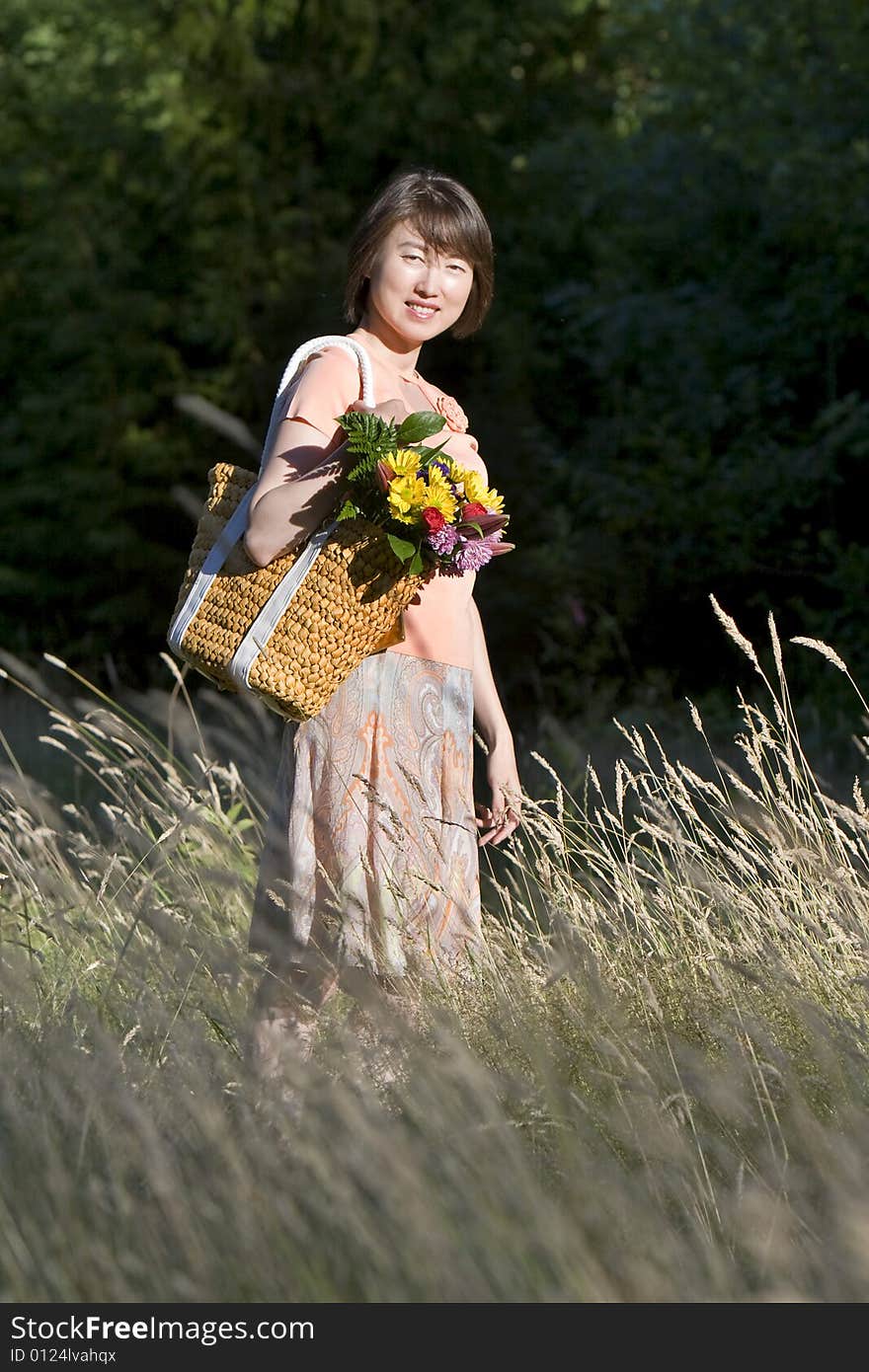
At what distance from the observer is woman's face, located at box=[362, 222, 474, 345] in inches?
122

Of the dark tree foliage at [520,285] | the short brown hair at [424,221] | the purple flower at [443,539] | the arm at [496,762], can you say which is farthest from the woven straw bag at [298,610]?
the dark tree foliage at [520,285]

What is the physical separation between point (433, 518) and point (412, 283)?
1.75 feet

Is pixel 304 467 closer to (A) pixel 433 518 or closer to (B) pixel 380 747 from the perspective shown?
(A) pixel 433 518

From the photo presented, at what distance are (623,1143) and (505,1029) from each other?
0.31 meters

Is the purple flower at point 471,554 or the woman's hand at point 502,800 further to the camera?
the woman's hand at point 502,800

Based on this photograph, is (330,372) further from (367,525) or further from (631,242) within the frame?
(631,242)

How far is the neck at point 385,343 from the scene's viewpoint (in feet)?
10.3

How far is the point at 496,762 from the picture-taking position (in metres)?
3.31

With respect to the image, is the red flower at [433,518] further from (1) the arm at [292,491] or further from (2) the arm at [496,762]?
(2) the arm at [496,762]

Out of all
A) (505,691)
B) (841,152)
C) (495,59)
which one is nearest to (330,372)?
(841,152)

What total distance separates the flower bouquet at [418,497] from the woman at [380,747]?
0.21ft

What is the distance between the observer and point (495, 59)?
1474 cm

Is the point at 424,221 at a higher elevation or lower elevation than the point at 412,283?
higher

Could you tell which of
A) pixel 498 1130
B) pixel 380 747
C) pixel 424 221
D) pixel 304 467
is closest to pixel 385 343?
pixel 424 221
